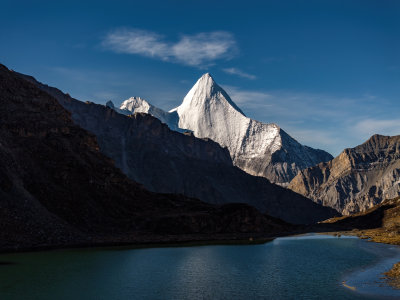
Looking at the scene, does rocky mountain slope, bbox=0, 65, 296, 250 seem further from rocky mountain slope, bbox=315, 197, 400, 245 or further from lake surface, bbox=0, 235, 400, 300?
rocky mountain slope, bbox=315, 197, 400, 245

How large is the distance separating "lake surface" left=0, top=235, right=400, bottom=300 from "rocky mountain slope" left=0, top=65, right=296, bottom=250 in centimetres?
1216

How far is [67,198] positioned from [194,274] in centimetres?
6056

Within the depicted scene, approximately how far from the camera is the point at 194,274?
57.7m

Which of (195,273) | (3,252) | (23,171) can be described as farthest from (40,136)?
(195,273)

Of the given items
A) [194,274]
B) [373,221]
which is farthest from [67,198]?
[373,221]

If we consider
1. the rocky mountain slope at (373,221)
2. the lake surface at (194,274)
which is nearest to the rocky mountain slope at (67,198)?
the lake surface at (194,274)

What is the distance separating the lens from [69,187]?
372 feet

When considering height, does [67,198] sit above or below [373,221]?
above

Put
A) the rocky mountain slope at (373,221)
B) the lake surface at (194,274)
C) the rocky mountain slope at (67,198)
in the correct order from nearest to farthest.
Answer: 1. the lake surface at (194,274)
2. the rocky mountain slope at (67,198)
3. the rocky mountain slope at (373,221)

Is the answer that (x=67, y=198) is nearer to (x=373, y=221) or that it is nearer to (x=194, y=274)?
(x=194, y=274)

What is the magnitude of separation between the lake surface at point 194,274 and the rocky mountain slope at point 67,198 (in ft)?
39.9

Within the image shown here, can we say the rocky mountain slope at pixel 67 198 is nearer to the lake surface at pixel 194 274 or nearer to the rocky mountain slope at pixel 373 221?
the lake surface at pixel 194 274

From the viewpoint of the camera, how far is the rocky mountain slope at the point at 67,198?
9244cm

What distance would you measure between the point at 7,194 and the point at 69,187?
2265 cm
